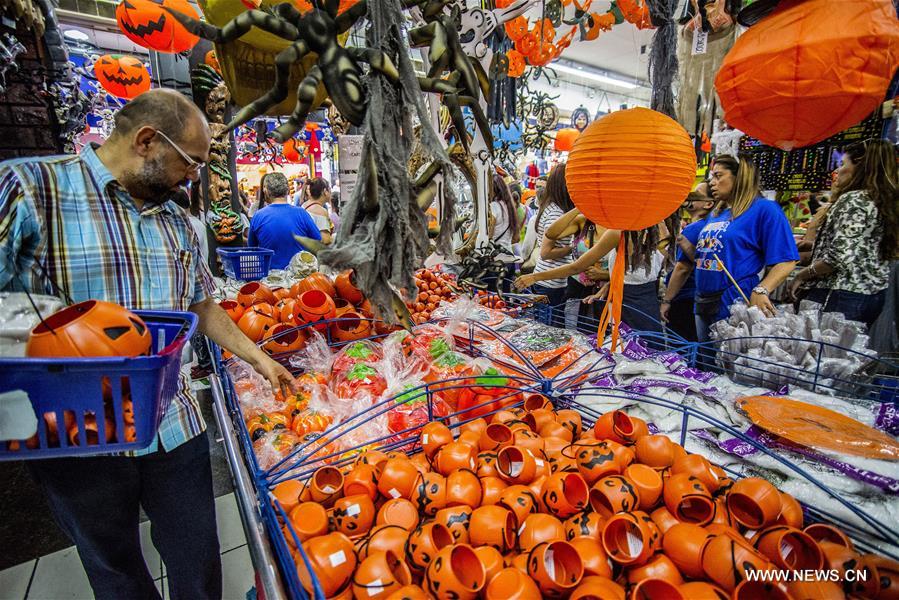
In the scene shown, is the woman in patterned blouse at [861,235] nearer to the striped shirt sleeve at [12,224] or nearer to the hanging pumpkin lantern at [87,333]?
the hanging pumpkin lantern at [87,333]

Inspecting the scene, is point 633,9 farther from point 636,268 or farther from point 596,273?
point 636,268

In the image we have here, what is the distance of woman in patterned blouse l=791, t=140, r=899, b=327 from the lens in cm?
252

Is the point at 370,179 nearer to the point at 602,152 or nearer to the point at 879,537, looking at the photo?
the point at 602,152

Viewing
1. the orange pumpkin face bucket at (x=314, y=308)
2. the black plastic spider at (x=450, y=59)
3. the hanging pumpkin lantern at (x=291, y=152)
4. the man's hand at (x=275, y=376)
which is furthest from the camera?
the hanging pumpkin lantern at (x=291, y=152)

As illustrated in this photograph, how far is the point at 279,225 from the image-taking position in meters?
3.57

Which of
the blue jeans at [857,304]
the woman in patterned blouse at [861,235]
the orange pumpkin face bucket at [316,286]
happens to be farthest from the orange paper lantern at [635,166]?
the blue jeans at [857,304]

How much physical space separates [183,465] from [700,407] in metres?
1.59

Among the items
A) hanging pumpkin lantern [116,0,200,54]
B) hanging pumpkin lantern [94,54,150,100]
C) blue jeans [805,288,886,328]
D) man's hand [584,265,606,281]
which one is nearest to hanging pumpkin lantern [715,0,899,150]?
man's hand [584,265,606,281]

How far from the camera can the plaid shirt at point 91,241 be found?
1.05 metres

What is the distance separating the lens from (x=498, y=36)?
263cm

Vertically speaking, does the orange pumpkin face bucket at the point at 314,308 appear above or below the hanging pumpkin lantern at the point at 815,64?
below

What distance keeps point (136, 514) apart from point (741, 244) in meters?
2.93

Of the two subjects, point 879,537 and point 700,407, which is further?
point 700,407

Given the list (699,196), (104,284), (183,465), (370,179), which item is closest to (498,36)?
(699,196)
